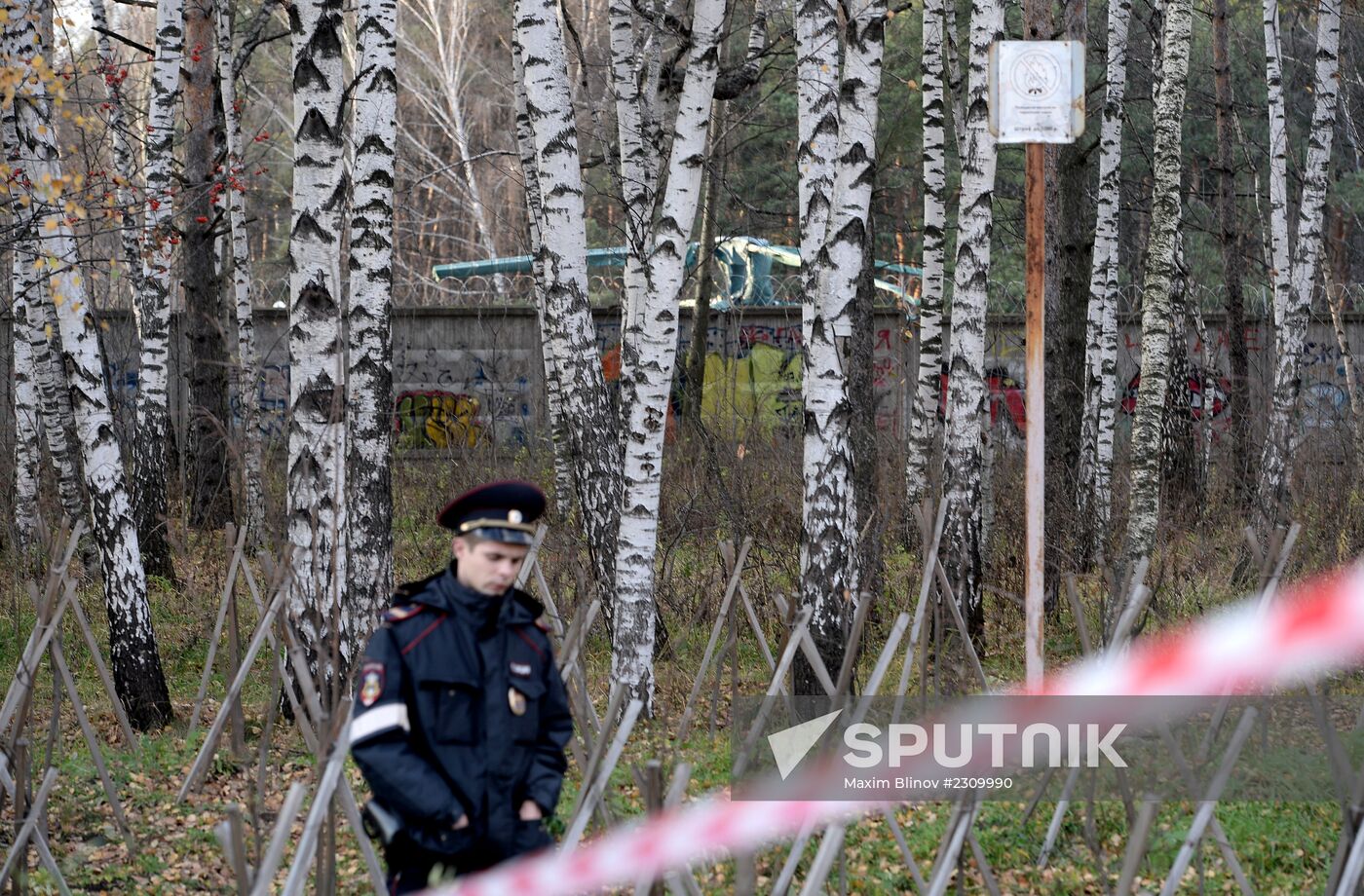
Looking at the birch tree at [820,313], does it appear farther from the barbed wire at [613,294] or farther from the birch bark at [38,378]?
the barbed wire at [613,294]

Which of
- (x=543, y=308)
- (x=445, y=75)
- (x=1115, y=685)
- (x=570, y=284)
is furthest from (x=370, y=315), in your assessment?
(x=445, y=75)

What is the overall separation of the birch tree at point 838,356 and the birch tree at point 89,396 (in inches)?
138

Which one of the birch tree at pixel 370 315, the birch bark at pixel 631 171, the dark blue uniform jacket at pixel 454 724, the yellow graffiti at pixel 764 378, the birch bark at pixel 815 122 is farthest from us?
the yellow graffiti at pixel 764 378

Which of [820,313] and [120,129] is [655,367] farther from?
[120,129]

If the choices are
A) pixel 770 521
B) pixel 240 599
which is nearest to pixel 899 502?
pixel 770 521

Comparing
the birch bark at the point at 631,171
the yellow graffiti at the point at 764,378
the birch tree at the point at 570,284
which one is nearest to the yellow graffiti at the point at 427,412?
the yellow graffiti at the point at 764,378

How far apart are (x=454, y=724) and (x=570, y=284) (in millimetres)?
4949

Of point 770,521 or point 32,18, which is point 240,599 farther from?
point 32,18

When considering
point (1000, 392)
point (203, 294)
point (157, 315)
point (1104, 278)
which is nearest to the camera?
point (157, 315)

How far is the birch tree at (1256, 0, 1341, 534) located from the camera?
33.2 feet

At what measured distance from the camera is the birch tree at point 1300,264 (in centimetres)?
1012

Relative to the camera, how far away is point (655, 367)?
7.08 metres

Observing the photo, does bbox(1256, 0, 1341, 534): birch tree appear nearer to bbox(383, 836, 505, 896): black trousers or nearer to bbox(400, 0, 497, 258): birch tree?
bbox(383, 836, 505, 896): black trousers

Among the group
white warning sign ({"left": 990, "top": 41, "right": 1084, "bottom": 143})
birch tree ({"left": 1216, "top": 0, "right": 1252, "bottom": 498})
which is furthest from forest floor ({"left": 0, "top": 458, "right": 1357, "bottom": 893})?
birch tree ({"left": 1216, "top": 0, "right": 1252, "bottom": 498})
